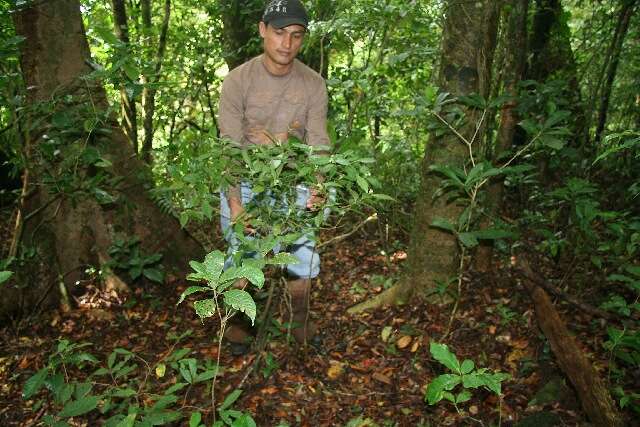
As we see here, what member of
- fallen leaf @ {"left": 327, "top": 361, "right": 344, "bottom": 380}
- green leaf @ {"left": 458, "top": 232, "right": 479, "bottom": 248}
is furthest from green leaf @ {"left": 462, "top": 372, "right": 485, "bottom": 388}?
fallen leaf @ {"left": 327, "top": 361, "right": 344, "bottom": 380}

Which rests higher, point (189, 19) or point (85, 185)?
point (189, 19)

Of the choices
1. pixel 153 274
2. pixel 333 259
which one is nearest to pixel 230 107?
pixel 153 274

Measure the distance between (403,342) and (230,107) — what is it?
6.50ft

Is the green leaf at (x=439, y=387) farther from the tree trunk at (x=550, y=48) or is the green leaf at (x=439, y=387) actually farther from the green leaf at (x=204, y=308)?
the tree trunk at (x=550, y=48)

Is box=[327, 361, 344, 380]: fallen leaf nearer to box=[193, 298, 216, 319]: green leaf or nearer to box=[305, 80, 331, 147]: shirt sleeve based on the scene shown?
box=[305, 80, 331, 147]: shirt sleeve

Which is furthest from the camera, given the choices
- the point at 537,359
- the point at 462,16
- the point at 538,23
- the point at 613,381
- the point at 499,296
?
the point at 538,23

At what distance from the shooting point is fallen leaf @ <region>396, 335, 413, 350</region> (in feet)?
10.4

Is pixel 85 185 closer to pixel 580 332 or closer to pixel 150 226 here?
pixel 150 226

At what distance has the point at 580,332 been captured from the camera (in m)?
3.06

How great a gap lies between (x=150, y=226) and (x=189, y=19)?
366 cm

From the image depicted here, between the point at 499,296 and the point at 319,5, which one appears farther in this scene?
the point at 319,5

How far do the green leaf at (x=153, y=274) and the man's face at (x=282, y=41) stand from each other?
2012 mm

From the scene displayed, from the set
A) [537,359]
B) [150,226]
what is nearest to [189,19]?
[150,226]

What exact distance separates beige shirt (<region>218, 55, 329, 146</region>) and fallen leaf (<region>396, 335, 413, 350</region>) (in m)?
1.49
